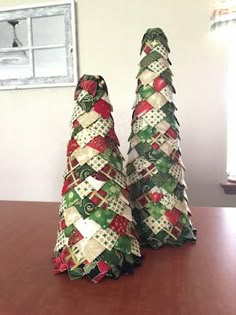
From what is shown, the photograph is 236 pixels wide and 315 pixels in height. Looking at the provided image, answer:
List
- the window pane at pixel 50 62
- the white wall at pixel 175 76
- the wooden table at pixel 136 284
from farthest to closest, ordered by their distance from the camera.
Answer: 1. the window pane at pixel 50 62
2. the white wall at pixel 175 76
3. the wooden table at pixel 136 284

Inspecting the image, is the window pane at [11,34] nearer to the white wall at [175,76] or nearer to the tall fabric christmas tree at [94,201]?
Result: the white wall at [175,76]

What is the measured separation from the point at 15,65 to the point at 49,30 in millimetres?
233

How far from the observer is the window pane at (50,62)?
1468mm

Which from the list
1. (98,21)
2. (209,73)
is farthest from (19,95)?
(209,73)

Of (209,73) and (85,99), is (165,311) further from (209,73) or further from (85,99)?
(209,73)

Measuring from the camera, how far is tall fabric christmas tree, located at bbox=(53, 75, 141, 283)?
0.44m

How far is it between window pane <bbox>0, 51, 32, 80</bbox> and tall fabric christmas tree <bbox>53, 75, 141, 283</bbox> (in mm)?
1139

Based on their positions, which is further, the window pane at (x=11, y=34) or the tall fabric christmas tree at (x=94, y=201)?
the window pane at (x=11, y=34)

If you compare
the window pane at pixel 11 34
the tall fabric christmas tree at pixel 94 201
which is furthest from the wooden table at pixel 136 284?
the window pane at pixel 11 34

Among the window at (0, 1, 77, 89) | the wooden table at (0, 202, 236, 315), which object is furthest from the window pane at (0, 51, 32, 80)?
the wooden table at (0, 202, 236, 315)

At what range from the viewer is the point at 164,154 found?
54 centimetres

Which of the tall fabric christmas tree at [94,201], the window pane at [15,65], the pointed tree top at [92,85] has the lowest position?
the tall fabric christmas tree at [94,201]

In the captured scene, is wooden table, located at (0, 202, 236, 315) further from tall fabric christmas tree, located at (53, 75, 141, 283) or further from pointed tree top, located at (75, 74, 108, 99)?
pointed tree top, located at (75, 74, 108, 99)

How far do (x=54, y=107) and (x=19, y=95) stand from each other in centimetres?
19
